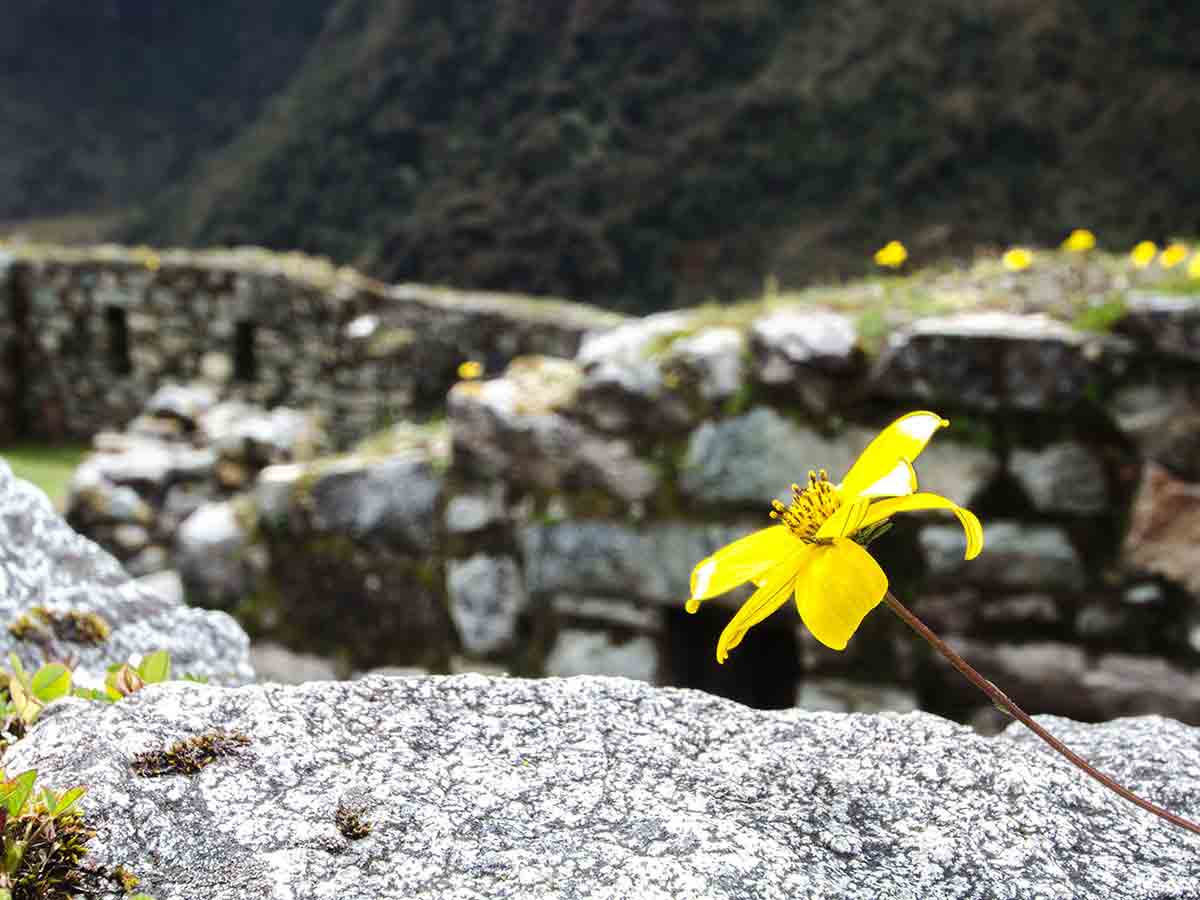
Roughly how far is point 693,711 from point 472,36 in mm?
22340

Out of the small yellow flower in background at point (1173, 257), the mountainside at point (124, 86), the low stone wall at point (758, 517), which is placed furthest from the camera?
the mountainside at point (124, 86)

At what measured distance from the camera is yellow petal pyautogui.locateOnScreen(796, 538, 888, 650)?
2.60 ft

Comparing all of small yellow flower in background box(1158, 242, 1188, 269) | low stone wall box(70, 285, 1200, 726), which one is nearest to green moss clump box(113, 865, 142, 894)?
low stone wall box(70, 285, 1200, 726)

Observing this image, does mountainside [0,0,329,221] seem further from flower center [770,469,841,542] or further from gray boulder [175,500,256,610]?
flower center [770,469,841,542]

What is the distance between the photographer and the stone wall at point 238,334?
295 inches

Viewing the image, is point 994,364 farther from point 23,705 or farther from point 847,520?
point 23,705

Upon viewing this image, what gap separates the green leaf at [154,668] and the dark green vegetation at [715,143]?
43.0 feet

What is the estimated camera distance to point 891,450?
83 centimetres

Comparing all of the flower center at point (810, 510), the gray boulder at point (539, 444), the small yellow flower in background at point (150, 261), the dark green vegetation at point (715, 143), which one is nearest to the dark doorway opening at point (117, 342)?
the small yellow flower in background at point (150, 261)

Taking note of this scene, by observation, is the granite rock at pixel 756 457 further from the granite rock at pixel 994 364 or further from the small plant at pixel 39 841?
the small plant at pixel 39 841

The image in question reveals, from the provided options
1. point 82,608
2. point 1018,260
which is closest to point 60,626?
point 82,608

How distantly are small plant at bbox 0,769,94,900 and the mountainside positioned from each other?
3344 cm

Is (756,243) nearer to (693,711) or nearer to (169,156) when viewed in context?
(693,711)

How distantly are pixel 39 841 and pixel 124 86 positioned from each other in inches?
1503
